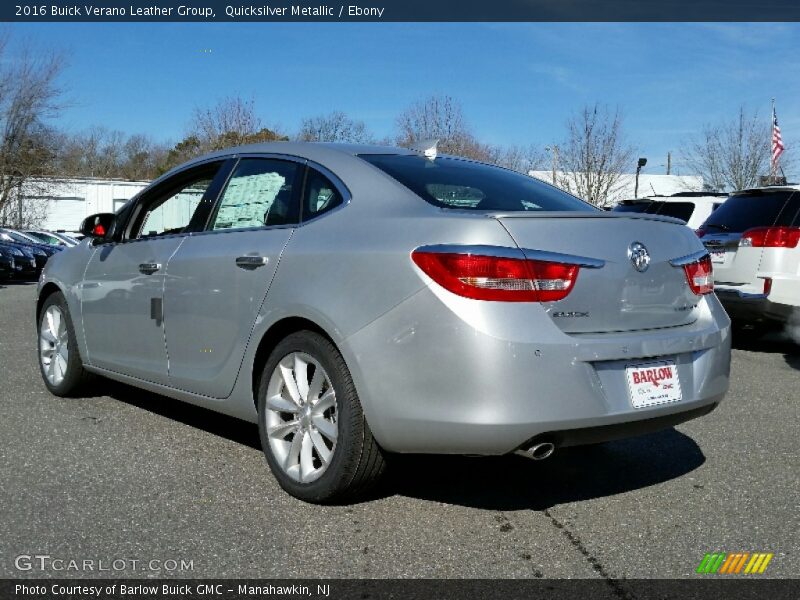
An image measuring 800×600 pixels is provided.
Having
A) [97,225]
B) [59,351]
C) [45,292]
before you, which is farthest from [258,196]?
[45,292]

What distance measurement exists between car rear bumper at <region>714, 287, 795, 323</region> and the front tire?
17.6 ft

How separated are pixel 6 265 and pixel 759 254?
18612mm

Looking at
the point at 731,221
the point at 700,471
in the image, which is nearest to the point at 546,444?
the point at 700,471

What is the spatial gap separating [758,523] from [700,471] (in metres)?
0.76

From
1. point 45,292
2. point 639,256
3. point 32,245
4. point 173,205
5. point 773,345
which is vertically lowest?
point 32,245

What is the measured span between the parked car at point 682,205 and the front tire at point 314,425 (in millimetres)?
9960

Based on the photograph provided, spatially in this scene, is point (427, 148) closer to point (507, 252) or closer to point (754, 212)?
point (507, 252)

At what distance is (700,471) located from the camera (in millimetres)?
4168

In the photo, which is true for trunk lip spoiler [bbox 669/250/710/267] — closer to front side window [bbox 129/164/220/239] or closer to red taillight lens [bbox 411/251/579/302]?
red taillight lens [bbox 411/251/579/302]

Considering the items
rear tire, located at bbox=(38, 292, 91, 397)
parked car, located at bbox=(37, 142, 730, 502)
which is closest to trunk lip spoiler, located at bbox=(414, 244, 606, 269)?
parked car, located at bbox=(37, 142, 730, 502)

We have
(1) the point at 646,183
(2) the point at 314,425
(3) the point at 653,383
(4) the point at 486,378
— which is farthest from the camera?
(1) the point at 646,183

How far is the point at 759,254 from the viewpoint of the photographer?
766cm

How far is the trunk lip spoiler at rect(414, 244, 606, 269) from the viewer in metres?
3.04

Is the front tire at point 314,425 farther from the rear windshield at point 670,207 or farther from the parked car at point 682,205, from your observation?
the rear windshield at point 670,207
